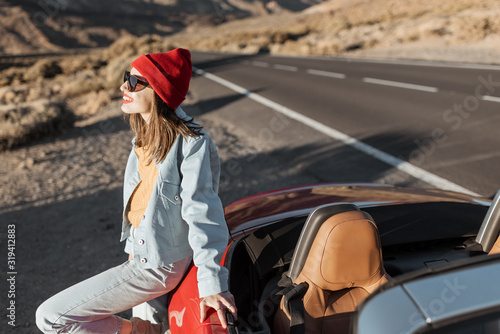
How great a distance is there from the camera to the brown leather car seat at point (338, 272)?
1.72 meters

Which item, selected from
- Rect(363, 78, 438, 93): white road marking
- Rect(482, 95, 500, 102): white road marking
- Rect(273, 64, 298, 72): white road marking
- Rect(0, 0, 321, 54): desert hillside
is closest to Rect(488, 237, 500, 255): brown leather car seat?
A: Rect(482, 95, 500, 102): white road marking

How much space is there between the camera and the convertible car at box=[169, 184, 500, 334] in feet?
3.54

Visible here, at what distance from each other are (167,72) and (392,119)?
698 centimetres

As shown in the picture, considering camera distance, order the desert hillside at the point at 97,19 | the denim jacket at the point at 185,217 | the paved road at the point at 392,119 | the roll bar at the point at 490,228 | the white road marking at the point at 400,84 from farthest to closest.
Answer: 1. the desert hillside at the point at 97,19
2. the white road marking at the point at 400,84
3. the paved road at the point at 392,119
4. the roll bar at the point at 490,228
5. the denim jacket at the point at 185,217

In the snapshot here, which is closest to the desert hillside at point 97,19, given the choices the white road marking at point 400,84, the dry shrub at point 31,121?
the dry shrub at point 31,121

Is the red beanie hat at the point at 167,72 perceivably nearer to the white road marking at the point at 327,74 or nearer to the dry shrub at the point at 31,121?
the dry shrub at the point at 31,121

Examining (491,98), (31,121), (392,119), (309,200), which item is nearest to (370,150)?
(392,119)

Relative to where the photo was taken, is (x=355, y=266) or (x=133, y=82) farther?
(x=133, y=82)

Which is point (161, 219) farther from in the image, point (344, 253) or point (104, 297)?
point (344, 253)

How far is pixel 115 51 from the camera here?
3572cm

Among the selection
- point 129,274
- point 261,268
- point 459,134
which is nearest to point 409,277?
point 261,268

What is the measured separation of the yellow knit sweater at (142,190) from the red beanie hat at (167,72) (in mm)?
313

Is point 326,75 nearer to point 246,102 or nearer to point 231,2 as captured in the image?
point 246,102

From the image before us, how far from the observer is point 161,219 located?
1971 millimetres
